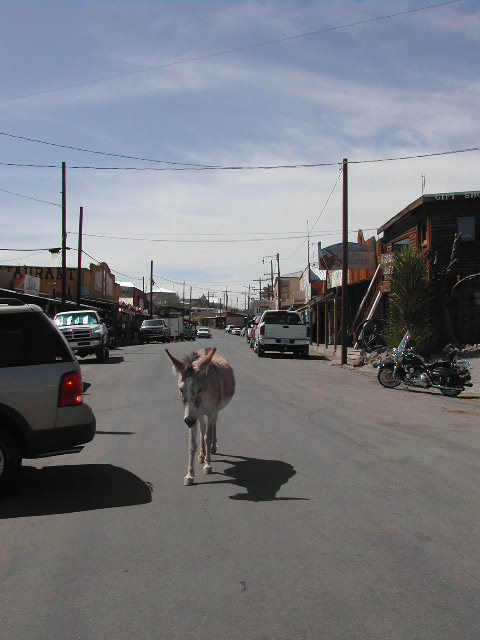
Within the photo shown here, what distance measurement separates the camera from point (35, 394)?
6.60 m

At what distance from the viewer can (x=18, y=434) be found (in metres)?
6.62

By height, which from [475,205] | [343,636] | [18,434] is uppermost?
[475,205]

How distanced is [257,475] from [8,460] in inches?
103

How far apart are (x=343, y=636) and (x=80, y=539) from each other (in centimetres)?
246

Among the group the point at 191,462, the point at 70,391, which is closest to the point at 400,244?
the point at 191,462

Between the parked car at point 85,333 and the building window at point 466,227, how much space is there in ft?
48.2

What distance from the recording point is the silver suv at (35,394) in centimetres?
652

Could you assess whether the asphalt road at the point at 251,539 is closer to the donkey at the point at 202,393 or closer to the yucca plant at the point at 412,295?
the donkey at the point at 202,393

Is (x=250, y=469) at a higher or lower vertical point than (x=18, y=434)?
lower

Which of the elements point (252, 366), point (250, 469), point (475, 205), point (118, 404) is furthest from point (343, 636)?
point (475, 205)

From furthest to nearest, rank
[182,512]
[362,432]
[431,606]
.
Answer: [362,432]
[182,512]
[431,606]

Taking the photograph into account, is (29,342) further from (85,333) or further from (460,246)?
(460,246)

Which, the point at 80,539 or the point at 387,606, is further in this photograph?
the point at 80,539

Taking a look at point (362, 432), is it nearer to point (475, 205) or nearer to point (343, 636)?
point (343, 636)
